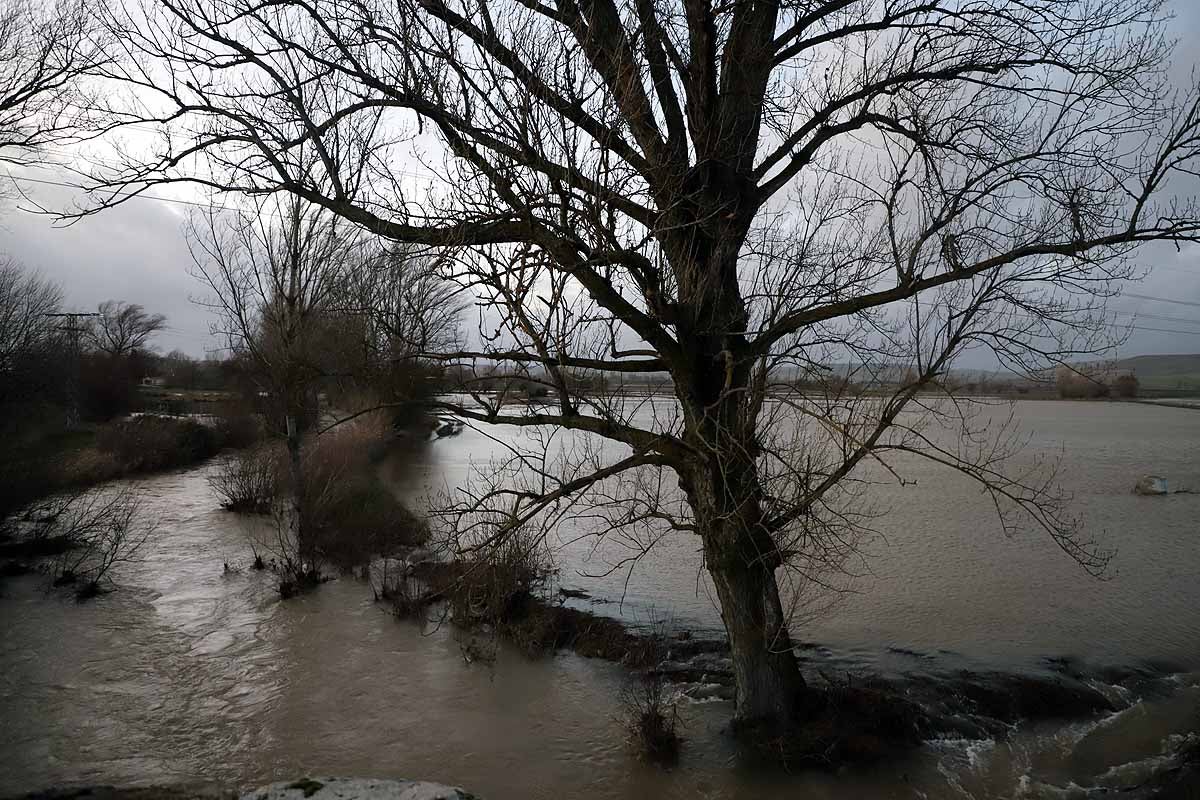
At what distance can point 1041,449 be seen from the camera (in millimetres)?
26031

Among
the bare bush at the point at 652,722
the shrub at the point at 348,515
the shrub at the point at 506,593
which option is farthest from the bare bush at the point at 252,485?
the bare bush at the point at 652,722

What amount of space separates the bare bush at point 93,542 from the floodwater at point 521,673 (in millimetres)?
339

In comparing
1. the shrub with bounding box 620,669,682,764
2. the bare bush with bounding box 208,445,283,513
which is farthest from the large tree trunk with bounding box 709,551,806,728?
the bare bush with bounding box 208,445,283,513

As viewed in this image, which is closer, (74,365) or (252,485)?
(252,485)

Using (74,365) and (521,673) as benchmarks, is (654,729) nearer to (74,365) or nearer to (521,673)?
(521,673)

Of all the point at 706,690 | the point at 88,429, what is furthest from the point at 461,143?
the point at 88,429

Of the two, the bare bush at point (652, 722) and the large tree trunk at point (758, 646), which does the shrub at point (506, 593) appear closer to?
the bare bush at point (652, 722)

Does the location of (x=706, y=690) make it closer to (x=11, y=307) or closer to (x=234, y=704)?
(x=234, y=704)

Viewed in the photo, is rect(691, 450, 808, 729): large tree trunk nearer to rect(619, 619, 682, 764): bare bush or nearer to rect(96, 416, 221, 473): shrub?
rect(619, 619, 682, 764): bare bush

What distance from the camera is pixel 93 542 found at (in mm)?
13539

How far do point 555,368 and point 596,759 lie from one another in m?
4.36

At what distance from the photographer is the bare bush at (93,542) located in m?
12.0

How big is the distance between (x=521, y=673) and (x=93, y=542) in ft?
30.1

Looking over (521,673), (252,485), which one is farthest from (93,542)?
(521,673)
